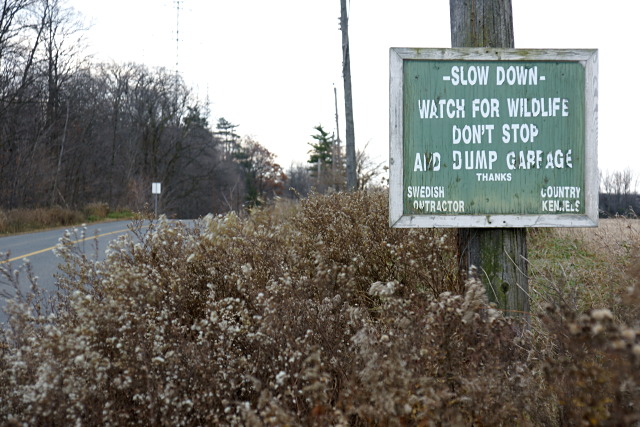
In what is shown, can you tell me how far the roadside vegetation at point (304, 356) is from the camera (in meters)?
2.19

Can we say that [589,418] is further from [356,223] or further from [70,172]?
[70,172]

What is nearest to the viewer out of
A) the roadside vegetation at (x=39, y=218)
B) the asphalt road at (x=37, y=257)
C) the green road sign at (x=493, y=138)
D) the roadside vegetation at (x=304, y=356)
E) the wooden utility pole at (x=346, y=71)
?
the roadside vegetation at (x=304, y=356)

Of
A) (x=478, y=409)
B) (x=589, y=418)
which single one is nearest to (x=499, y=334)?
(x=478, y=409)

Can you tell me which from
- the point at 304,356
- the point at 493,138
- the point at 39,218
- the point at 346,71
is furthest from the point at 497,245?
the point at 39,218

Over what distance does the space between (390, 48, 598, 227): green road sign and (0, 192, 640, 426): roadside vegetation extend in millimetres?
612

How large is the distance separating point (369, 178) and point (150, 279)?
1315 cm

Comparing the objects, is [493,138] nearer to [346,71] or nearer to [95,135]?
[346,71]

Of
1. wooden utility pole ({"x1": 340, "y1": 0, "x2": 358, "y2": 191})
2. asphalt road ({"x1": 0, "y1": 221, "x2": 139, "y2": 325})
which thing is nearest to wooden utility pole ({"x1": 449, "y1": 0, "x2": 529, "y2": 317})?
asphalt road ({"x1": 0, "y1": 221, "x2": 139, "y2": 325})

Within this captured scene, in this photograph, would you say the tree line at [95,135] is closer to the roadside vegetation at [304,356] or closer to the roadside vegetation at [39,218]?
the roadside vegetation at [39,218]

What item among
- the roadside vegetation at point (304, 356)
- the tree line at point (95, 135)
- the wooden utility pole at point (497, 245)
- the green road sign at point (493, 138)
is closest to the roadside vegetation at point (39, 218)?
the tree line at point (95, 135)

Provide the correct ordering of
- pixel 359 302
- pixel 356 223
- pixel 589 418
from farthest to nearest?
pixel 356 223, pixel 359 302, pixel 589 418

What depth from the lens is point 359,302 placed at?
15.4ft

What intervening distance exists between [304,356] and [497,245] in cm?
160

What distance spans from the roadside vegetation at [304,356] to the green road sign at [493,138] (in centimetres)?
61
